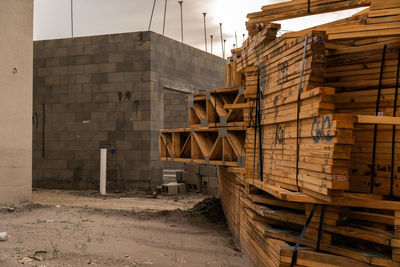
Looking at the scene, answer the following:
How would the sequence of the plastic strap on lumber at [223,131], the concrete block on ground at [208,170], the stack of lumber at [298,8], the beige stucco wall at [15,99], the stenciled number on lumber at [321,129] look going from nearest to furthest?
the stenciled number on lumber at [321,129], the stack of lumber at [298,8], the plastic strap on lumber at [223,131], the beige stucco wall at [15,99], the concrete block on ground at [208,170]

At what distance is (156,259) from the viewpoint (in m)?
5.71

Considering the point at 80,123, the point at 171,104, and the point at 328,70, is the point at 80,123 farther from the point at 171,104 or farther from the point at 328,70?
the point at 328,70

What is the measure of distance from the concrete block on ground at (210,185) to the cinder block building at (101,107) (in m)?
1.66

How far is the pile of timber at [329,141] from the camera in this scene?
358 centimetres

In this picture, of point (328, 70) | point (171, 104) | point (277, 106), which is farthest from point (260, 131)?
point (171, 104)

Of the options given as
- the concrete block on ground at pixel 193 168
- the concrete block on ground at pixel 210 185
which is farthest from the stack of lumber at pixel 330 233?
the concrete block on ground at pixel 193 168

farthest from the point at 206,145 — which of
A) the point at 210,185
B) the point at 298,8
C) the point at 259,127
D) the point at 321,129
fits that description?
the point at 210,185

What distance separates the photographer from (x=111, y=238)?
6906mm

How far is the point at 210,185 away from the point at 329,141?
10.7 meters

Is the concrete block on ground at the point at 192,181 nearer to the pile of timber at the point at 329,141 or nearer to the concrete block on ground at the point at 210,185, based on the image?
the concrete block on ground at the point at 210,185

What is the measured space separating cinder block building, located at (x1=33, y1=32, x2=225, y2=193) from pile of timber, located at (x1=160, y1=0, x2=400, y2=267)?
9383 millimetres

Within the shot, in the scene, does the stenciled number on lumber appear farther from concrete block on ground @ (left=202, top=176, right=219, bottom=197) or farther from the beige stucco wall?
concrete block on ground @ (left=202, top=176, right=219, bottom=197)

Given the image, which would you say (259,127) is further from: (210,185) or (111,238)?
(210,185)

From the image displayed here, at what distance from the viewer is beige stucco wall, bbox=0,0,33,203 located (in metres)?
9.82
